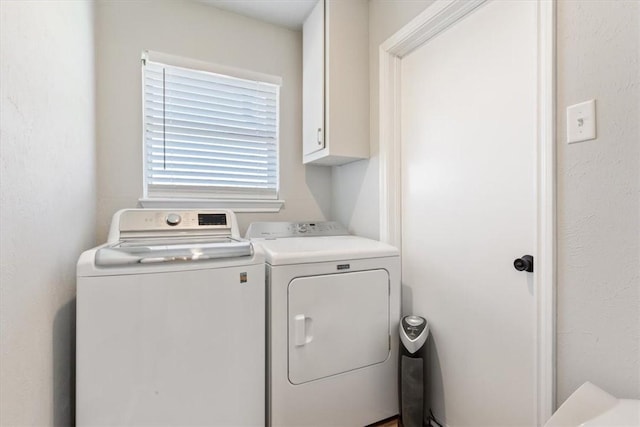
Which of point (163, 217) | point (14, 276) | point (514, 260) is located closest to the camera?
point (14, 276)

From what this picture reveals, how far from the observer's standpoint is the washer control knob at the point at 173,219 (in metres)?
1.56

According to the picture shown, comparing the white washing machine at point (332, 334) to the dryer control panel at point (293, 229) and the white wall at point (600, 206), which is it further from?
the white wall at point (600, 206)

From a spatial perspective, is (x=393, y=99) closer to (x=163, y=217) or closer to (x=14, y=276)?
(x=163, y=217)

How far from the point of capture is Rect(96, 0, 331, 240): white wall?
1.72 m

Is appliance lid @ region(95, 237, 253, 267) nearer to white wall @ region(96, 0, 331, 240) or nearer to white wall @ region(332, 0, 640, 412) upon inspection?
white wall @ region(96, 0, 331, 240)

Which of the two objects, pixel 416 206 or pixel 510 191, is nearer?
pixel 510 191

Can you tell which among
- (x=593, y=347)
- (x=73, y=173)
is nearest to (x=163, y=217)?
(x=73, y=173)

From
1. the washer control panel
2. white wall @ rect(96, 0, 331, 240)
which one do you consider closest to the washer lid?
the washer control panel

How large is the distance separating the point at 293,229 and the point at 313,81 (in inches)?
38.8

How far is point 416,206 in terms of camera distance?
1.67 metres

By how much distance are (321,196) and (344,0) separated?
129 cm

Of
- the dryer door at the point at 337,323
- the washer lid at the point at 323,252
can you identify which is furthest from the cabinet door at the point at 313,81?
the dryer door at the point at 337,323

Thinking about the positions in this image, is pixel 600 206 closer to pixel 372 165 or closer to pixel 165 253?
pixel 372 165

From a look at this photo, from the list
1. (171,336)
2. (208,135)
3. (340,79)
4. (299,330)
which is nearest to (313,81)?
(340,79)
